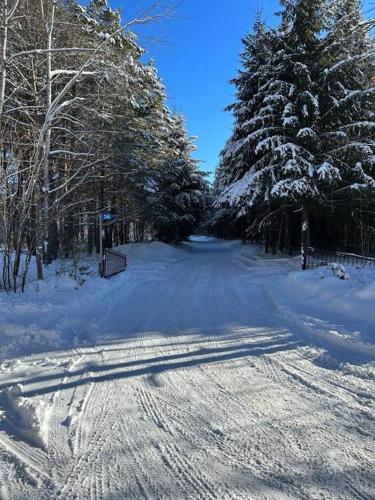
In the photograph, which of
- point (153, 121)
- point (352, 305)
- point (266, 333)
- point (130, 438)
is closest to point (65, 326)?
point (266, 333)

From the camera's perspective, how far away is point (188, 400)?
405 cm

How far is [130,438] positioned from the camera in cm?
331

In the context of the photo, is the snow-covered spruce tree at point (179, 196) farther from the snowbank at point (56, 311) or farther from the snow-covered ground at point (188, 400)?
the snow-covered ground at point (188, 400)

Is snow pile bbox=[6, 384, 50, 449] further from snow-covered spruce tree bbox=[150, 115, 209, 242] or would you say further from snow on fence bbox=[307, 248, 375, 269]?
snow-covered spruce tree bbox=[150, 115, 209, 242]

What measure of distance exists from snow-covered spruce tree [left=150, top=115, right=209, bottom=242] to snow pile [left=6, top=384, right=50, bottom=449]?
24.4 metres

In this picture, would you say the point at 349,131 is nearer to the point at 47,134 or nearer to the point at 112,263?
the point at 112,263

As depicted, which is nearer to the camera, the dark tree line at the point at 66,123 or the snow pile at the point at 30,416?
the snow pile at the point at 30,416

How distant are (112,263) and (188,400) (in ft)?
34.3

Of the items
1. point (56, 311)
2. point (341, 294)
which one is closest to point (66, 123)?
point (56, 311)

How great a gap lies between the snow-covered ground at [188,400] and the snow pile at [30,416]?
0.05 feet

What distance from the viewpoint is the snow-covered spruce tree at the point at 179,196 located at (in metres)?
30.3

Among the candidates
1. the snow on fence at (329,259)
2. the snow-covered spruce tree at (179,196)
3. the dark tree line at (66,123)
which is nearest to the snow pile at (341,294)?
the snow on fence at (329,259)

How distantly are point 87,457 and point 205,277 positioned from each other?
37.6 feet

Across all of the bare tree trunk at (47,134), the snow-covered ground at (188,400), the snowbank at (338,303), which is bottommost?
the snow-covered ground at (188,400)
